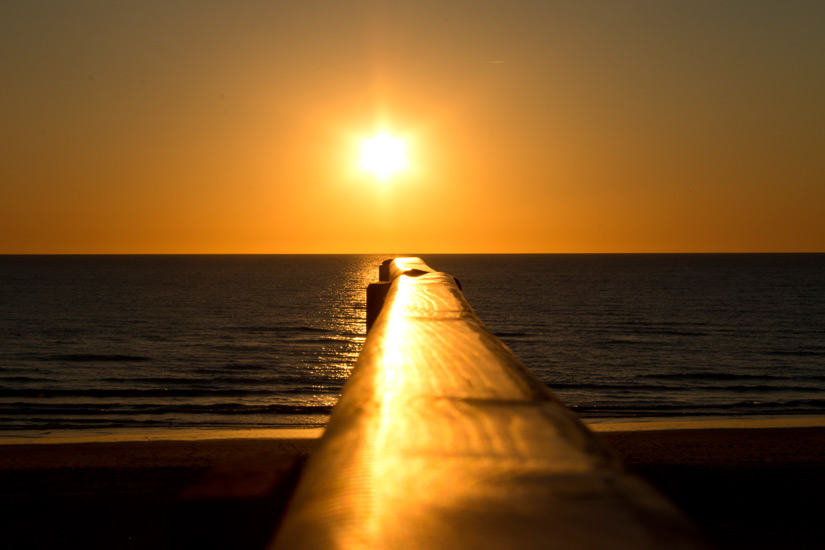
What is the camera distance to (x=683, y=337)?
4350 cm

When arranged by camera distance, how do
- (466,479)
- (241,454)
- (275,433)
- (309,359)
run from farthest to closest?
1. (309,359)
2. (275,433)
3. (241,454)
4. (466,479)

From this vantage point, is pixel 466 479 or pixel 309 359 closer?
pixel 466 479

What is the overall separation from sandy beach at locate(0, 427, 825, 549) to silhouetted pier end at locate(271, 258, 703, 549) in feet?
16.5

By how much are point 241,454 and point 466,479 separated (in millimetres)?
4778

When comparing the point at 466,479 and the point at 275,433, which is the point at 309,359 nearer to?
the point at 275,433

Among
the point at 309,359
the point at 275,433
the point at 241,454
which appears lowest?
the point at 309,359

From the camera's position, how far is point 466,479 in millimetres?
653

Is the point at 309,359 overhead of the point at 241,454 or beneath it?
beneath

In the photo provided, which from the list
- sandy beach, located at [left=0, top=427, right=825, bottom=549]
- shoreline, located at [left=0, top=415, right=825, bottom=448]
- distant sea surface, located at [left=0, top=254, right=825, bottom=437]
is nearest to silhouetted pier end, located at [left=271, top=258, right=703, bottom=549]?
sandy beach, located at [left=0, top=427, right=825, bottom=549]

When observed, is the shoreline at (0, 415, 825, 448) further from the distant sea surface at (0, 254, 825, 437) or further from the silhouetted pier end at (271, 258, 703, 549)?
the silhouetted pier end at (271, 258, 703, 549)

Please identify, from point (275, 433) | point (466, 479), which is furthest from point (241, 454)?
point (275, 433)

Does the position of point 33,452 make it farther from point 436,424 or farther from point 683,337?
point 683,337

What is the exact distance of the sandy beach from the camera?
7.82 meters

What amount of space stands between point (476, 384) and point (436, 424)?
0.82 feet
